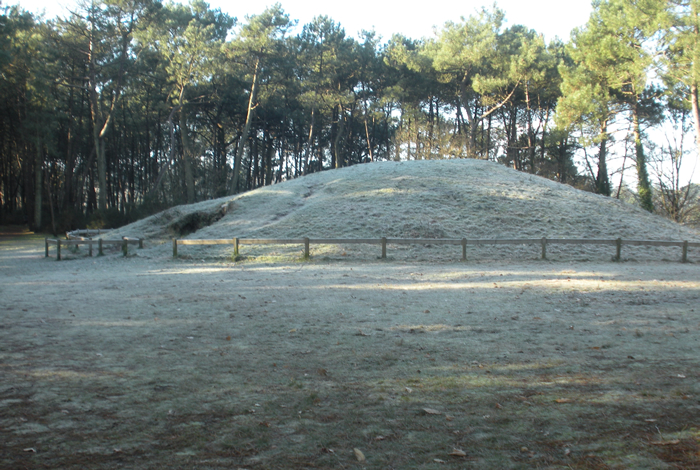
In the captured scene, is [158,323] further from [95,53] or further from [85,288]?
[95,53]

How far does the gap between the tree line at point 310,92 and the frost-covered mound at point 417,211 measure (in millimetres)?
7544

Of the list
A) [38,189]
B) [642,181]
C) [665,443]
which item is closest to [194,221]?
[38,189]

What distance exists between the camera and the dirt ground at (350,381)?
129 inches

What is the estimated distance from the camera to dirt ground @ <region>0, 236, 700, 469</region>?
3270 mm

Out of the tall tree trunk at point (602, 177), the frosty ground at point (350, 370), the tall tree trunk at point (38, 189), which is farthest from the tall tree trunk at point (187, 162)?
the tall tree trunk at point (602, 177)

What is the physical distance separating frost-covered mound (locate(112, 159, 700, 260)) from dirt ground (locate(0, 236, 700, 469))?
12220 mm

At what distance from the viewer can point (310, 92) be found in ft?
138

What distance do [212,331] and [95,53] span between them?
123 feet

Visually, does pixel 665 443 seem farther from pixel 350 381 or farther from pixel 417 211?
pixel 417 211

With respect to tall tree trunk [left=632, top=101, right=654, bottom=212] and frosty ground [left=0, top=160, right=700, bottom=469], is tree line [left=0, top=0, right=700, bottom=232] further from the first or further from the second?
frosty ground [left=0, top=160, right=700, bottom=469]

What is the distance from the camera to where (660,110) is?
118ft

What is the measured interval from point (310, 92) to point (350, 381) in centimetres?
4001

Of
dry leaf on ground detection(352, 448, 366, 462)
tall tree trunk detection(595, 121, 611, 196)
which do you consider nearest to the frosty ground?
dry leaf on ground detection(352, 448, 366, 462)

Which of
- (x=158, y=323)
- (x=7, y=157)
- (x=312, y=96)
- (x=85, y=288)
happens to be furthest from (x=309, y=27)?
(x=158, y=323)
